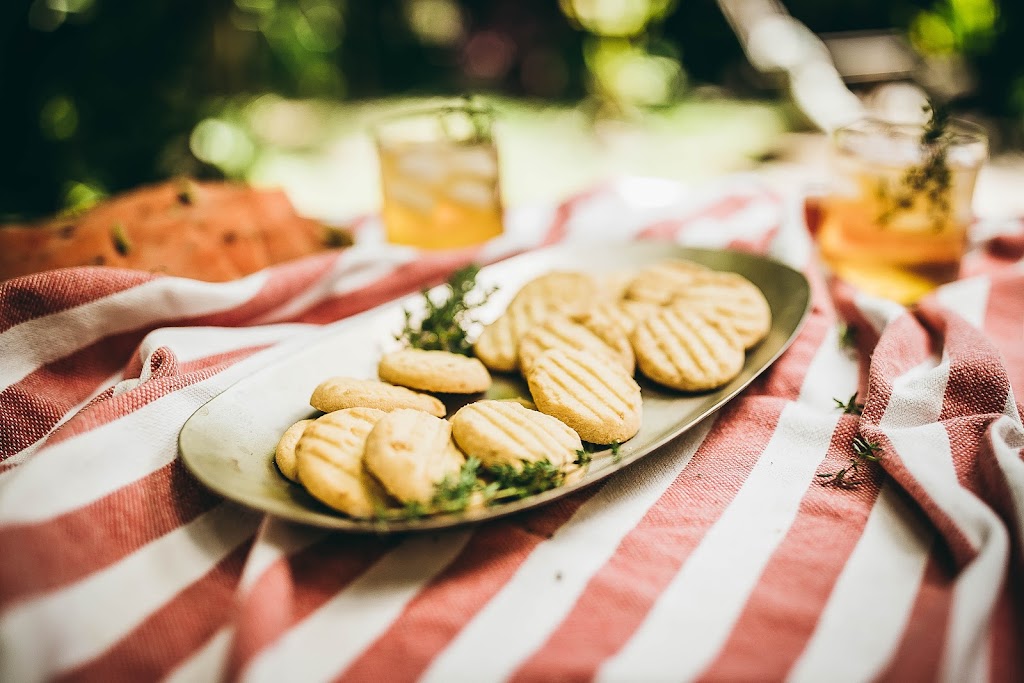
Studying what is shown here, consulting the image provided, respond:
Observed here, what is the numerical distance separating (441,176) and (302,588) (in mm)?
1552

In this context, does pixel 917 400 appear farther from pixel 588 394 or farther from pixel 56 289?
pixel 56 289

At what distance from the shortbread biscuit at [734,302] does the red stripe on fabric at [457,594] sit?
2.19 feet

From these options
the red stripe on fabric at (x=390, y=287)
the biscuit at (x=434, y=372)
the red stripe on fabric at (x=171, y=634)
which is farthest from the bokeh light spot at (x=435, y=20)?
the red stripe on fabric at (x=171, y=634)

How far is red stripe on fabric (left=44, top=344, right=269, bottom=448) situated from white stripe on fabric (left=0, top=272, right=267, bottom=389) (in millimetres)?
188

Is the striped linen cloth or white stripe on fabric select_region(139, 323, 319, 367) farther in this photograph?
white stripe on fabric select_region(139, 323, 319, 367)

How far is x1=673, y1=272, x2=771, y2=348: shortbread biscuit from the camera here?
1.89 metres

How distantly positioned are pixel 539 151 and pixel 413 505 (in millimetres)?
5792

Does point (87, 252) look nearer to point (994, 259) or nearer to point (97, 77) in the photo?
point (97, 77)

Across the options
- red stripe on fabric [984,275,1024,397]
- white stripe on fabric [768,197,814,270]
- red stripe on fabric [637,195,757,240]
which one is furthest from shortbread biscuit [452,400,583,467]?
red stripe on fabric [637,195,757,240]

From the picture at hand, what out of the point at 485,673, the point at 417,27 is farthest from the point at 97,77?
the point at 417,27

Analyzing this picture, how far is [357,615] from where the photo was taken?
4.02 feet

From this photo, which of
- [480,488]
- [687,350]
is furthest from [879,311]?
[480,488]

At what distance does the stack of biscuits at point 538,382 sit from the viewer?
1.31m

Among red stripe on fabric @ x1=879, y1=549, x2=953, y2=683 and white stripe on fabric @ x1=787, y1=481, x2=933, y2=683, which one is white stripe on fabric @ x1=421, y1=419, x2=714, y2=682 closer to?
white stripe on fabric @ x1=787, y1=481, x2=933, y2=683
